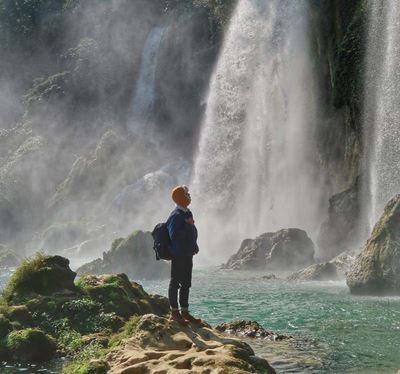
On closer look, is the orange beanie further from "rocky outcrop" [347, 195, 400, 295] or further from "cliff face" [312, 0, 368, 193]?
"cliff face" [312, 0, 368, 193]

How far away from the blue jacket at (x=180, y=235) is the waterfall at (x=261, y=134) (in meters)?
37.4

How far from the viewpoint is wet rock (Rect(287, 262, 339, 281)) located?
2775 centimetres

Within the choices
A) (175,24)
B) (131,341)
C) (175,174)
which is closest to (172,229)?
(131,341)

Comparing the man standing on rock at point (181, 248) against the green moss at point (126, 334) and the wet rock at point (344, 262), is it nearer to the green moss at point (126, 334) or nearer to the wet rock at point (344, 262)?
the green moss at point (126, 334)

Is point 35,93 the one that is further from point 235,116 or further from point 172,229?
point 172,229

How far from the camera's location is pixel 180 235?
10.1 meters

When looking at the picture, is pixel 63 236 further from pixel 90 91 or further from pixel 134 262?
pixel 134 262

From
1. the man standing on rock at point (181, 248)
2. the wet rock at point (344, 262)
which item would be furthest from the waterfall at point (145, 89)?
the man standing on rock at point (181, 248)

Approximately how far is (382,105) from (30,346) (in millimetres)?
27001

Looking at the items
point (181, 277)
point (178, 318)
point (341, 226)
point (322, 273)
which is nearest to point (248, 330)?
point (178, 318)

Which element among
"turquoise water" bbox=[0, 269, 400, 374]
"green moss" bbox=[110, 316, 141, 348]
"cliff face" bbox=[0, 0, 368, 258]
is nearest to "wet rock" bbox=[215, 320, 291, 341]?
"turquoise water" bbox=[0, 269, 400, 374]

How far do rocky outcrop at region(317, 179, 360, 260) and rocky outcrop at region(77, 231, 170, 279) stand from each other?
11.1 meters

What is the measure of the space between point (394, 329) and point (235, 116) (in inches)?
1670

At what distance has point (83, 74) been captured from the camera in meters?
87.4
